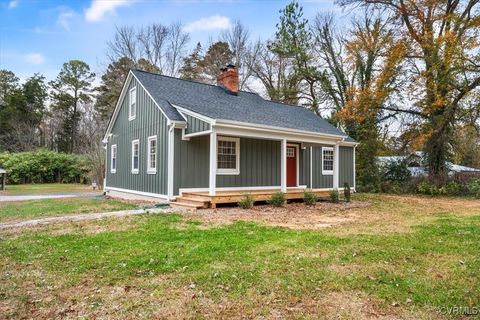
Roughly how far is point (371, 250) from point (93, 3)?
11.0 metres

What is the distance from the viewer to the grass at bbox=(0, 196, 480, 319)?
3.31m

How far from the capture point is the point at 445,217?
942cm

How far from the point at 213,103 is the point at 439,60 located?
12173 mm

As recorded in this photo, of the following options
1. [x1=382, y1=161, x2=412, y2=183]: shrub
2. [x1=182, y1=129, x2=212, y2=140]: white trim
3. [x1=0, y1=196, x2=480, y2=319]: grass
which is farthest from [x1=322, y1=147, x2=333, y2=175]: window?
[x1=0, y1=196, x2=480, y2=319]: grass

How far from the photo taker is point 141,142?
13.9m

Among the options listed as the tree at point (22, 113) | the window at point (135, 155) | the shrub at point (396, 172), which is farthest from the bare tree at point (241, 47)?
the tree at point (22, 113)

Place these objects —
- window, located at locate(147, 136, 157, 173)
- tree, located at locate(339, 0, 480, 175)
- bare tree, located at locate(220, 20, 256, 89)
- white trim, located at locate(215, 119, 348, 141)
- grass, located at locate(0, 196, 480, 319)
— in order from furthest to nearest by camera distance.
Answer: bare tree, located at locate(220, 20, 256, 89) → tree, located at locate(339, 0, 480, 175) → window, located at locate(147, 136, 157, 173) → white trim, located at locate(215, 119, 348, 141) → grass, located at locate(0, 196, 480, 319)

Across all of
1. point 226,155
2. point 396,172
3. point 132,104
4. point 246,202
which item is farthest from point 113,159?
point 396,172

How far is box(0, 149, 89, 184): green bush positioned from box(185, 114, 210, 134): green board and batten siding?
1905cm

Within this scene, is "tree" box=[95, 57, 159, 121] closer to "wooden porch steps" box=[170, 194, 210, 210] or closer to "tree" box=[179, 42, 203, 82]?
"tree" box=[179, 42, 203, 82]

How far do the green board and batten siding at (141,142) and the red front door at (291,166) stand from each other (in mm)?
5916

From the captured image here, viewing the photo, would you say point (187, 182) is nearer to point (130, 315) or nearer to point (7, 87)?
point (130, 315)

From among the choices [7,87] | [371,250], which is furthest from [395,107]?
[7,87]

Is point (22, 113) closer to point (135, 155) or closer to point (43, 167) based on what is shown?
point (43, 167)
